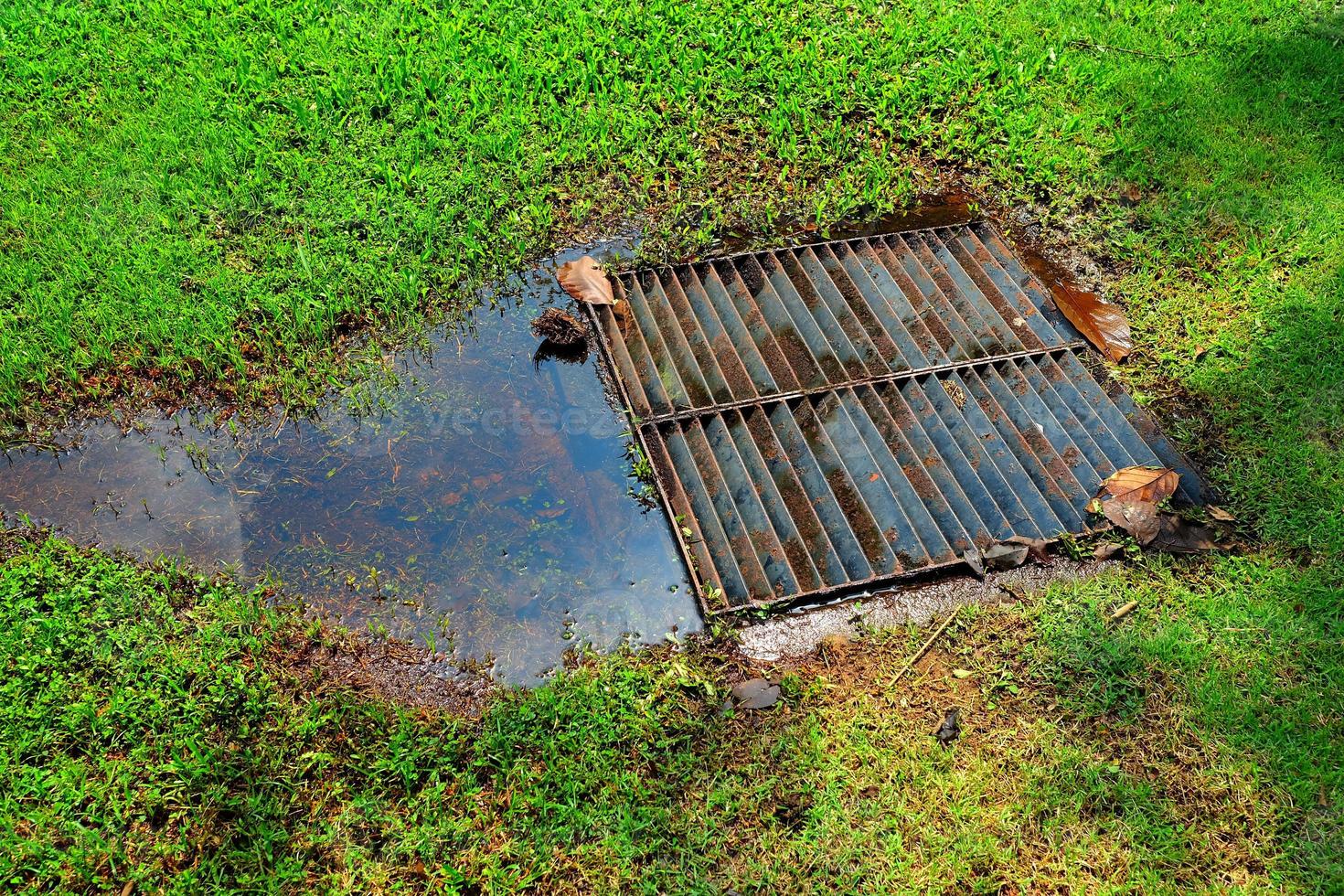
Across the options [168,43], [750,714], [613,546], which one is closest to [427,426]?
[613,546]

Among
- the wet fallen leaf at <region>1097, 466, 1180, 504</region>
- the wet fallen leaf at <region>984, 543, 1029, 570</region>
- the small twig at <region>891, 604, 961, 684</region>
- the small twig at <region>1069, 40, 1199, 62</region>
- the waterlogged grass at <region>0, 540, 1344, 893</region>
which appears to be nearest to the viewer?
the waterlogged grass at <region>0, 540, 1344, 893</region>

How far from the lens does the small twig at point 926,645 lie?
10.9 ft

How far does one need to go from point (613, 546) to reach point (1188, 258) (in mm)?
3438

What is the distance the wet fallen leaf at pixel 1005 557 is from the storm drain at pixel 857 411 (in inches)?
2.8

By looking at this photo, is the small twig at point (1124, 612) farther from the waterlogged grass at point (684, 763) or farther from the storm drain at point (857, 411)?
the storm drain at point (857, 411)

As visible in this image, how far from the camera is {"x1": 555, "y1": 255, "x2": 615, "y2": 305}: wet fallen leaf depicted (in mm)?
4398

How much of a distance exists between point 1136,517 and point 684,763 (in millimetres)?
2083

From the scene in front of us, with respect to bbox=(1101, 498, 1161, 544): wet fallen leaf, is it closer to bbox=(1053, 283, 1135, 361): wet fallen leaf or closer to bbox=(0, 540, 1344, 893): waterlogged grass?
bbox=(0, 540, 1344, 893): waterlogged grass

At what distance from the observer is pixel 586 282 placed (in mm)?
4461

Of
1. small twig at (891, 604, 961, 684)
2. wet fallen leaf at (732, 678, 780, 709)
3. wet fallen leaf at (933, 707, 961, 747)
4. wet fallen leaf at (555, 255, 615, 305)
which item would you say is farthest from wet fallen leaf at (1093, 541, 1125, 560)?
wet fallen leaf at (555, 255, 615, 305)

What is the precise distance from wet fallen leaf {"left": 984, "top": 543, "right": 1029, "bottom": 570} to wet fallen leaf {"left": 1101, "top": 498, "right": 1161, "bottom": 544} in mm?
412

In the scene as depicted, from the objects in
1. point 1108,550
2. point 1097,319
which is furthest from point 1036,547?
point 1097,319

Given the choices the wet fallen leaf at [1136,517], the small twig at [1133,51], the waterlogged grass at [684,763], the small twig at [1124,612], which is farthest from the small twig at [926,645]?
the small twig at [1133,51]

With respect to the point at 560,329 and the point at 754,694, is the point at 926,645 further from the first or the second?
the point at 560,329
